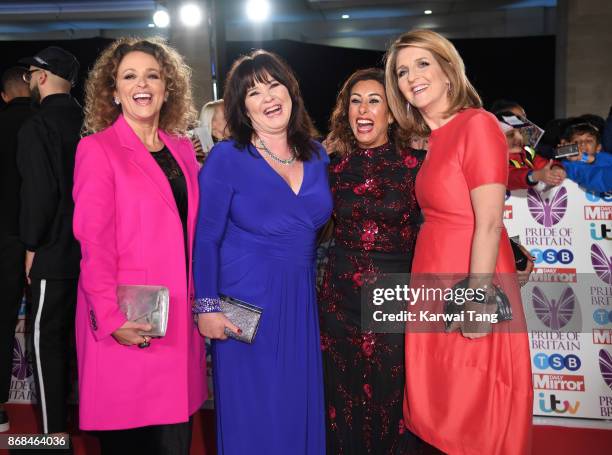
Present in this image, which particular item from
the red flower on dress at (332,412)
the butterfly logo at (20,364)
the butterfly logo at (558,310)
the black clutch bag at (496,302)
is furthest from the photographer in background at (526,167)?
the butterfly logo at (20,364)

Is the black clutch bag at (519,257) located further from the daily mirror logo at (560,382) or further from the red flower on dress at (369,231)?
the daily mirror logo at (560,382)

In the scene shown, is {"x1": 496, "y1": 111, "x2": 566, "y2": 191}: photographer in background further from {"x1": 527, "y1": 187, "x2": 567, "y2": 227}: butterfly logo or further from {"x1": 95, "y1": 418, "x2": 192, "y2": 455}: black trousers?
{"x1": 95, "y1": 418, "x2": 192, "y2": 455}: black trousers

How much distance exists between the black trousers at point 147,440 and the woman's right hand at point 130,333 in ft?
1.08

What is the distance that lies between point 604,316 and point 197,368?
2323mm

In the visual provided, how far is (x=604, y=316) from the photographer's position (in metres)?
3.51

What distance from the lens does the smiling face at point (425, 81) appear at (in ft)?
7.01

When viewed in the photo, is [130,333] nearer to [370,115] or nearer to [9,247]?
[370,115]

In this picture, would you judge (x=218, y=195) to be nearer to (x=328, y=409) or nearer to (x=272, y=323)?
(x=272, y=323)

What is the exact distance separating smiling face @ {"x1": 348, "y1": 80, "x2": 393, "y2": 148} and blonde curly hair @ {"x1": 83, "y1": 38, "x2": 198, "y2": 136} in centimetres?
69

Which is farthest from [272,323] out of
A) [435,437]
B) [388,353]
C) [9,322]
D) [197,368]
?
[9,322]

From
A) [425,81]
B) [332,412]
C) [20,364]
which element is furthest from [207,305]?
[20,364]

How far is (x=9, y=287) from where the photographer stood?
348 centimetres

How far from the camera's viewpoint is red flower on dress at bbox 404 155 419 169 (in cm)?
254

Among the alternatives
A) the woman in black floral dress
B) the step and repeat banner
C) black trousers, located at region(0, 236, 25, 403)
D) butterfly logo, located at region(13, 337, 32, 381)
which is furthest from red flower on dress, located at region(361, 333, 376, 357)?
butterfly logo, located at region(13, 337, 32, 381)
